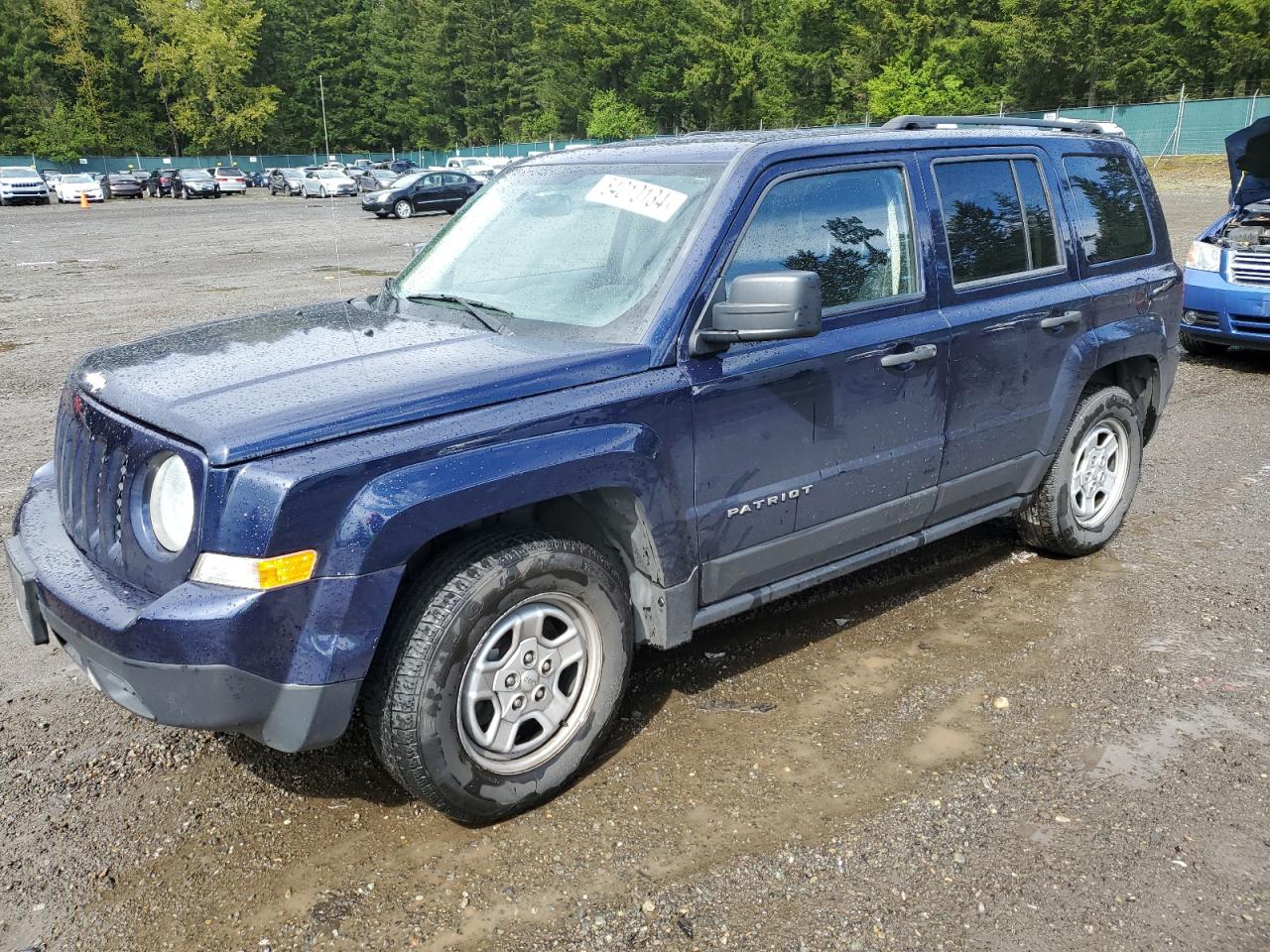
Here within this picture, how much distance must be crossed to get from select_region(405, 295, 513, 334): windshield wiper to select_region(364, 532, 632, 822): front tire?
80cm

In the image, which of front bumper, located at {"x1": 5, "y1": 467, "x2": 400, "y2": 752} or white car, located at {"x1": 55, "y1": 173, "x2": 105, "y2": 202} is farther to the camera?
white car, located at {"x1": 55, "y1": 173, "x2": 105, "y2": 202}

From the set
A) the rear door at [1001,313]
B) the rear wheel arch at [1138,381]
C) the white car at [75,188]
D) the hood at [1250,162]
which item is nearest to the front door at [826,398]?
the rear door at [1001,313]

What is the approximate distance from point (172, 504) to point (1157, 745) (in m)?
3.27

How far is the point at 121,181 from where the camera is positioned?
52.7m

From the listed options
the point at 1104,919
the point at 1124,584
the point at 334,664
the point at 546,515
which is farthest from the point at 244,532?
the point at 1124,584

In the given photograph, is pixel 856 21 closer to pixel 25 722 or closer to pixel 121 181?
pixel 121 181

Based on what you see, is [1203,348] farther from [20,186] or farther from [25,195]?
[25,195]

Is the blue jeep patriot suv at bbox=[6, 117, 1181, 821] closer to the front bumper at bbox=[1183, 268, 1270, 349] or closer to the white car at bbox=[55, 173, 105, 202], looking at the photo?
the front bumper at bbox=[1183, 268, 1270, 349]

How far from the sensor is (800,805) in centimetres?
326

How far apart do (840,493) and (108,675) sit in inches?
96.8

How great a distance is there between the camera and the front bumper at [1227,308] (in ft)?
29.8

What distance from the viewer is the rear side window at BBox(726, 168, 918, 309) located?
356 centimetres

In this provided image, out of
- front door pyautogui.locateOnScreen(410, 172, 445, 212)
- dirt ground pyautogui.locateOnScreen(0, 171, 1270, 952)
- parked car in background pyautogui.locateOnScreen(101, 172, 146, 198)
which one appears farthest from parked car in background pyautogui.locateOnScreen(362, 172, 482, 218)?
dirt ground pyautogui.locateOnScreen(0, 171, 1270, 952)

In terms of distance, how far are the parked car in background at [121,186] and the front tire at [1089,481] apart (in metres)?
56.1
